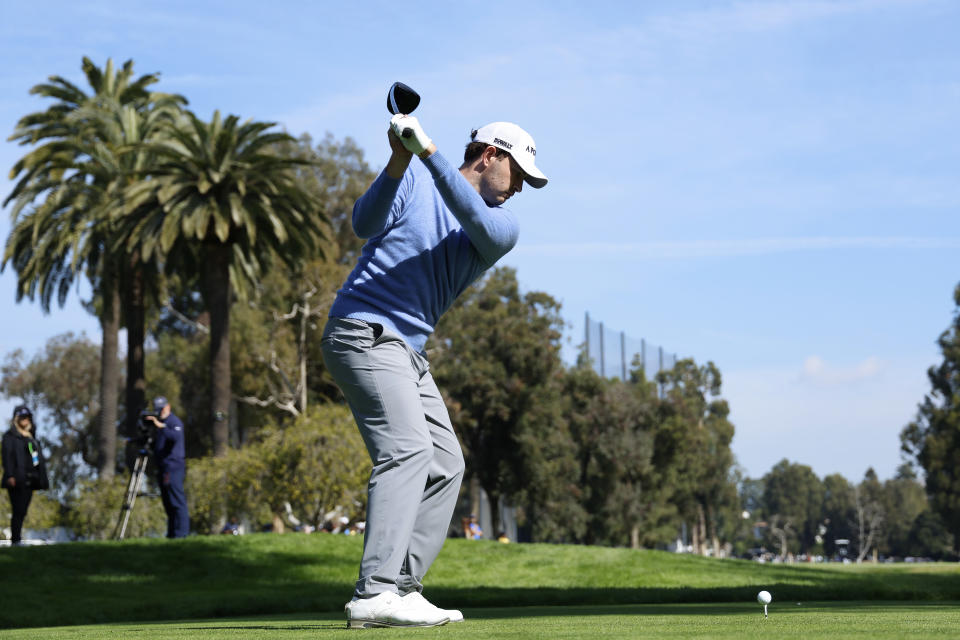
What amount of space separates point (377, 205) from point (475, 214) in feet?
1.34

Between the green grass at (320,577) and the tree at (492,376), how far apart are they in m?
30.2

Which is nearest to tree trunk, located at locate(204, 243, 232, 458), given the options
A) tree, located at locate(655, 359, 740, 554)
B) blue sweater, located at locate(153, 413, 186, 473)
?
blue sweater, located at locate(153, 413, 186, 473)

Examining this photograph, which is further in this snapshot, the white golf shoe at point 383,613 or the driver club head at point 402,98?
the driver club head at point 402,98

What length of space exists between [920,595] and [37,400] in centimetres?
5126

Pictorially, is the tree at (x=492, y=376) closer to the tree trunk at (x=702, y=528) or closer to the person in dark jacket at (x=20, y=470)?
the person in dark jacket at (x=20, y=470)

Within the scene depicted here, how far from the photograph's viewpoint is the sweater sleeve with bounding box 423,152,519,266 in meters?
4.36

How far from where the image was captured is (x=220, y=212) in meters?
30.0

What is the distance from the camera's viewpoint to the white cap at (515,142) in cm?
481

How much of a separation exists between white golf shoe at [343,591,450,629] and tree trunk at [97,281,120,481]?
101ft

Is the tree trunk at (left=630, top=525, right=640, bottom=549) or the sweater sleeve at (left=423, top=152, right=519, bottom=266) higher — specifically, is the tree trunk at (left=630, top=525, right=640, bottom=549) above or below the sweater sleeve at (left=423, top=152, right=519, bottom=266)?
below

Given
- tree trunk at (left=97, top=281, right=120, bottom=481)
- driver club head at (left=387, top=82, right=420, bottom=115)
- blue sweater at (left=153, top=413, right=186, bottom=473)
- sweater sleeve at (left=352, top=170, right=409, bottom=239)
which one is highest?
tree trunk at (left=97, top=281, right=120, bottom=481)

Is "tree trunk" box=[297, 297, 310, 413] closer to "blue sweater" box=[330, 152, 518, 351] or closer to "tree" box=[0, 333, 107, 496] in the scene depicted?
"tree" box=[0, 333, 107, 496]

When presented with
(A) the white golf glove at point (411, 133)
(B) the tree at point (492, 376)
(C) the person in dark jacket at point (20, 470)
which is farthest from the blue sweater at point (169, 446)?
(B) the tree at point (492, 376)

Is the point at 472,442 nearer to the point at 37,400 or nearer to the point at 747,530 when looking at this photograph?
the point at 37,400
